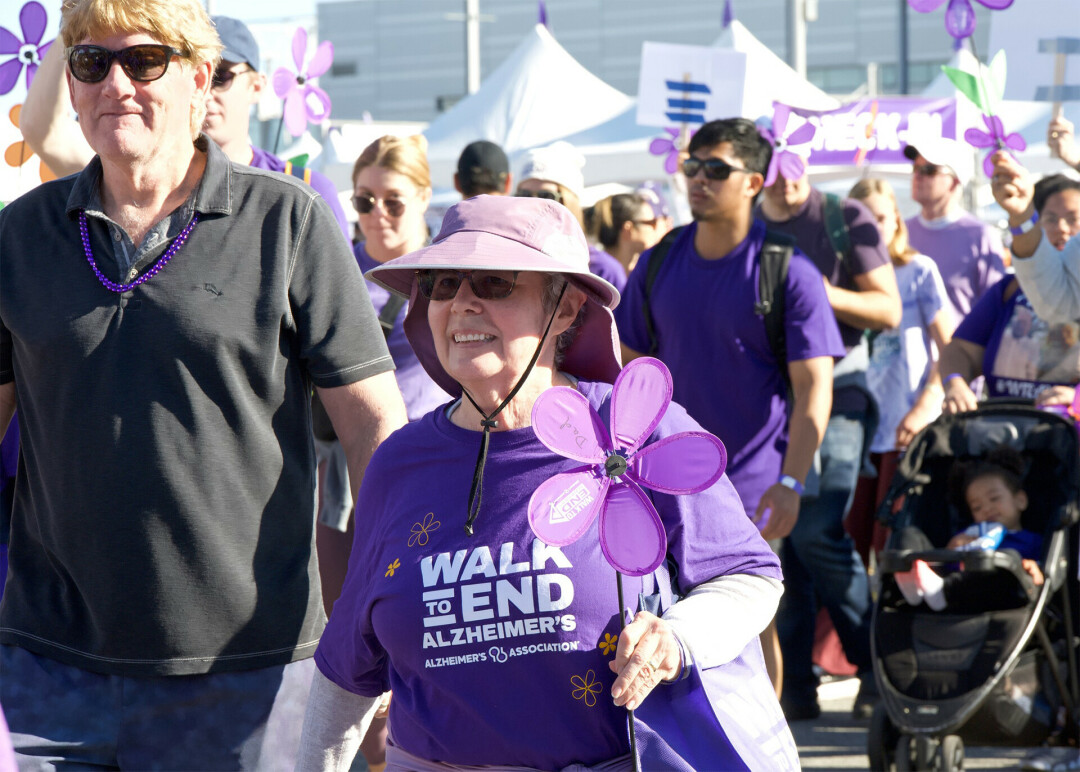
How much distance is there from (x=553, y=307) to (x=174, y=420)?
647 mm

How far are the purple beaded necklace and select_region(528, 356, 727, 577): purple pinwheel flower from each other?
2.51 feet

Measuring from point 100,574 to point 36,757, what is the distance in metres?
0.31

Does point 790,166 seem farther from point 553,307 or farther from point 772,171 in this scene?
point 553,307

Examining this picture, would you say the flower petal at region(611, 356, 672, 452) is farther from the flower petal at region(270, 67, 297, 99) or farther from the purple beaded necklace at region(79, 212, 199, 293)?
the flower petal at region(270, 67, 297, 99)

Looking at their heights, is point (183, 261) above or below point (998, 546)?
above

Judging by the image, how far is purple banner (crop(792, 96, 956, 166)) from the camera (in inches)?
528

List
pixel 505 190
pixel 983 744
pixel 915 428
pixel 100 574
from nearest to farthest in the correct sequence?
pixel 100 574
pixel 983 744
pixel 505 190
pixel 915 428

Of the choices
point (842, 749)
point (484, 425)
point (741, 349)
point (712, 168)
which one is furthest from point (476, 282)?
point (842, 749)

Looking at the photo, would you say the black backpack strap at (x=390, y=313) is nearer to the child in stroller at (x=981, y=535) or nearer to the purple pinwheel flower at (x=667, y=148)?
the child in stroller at (x=981, y=535)

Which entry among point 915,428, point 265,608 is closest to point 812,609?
point 915,428

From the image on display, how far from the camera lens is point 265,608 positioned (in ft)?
8.13

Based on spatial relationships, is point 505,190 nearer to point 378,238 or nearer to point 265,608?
point 378,238

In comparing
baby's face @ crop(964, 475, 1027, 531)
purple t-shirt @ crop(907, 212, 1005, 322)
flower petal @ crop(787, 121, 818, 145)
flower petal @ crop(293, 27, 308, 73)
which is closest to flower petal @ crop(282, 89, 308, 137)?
flower petal @ crop(293, 27, 308, 73)

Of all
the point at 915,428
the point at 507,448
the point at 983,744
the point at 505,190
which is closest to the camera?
the point at 507,448
